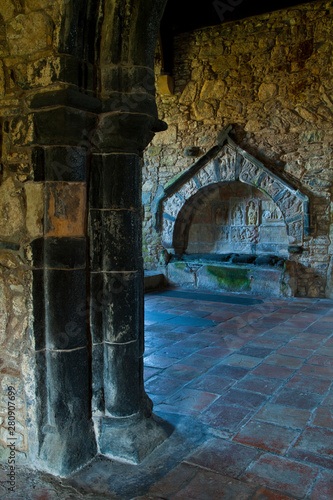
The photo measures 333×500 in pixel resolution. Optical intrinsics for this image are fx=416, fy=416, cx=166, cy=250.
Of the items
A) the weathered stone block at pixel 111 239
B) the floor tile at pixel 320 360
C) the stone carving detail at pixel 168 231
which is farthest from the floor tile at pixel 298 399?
the stone carving detail at pixel 168 231

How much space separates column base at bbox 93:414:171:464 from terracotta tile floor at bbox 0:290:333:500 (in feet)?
0.15

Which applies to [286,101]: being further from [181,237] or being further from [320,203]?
[181,237]

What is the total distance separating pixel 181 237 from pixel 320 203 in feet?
8.10

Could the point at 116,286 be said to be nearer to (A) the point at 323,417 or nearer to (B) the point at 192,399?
(B) the point at 192,399

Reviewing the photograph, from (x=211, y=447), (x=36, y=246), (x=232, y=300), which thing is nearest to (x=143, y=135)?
(x=36, y=246)

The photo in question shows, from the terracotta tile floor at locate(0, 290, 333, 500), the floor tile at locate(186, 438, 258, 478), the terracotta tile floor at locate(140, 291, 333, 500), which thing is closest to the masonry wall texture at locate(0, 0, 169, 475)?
the terracotta tile floor at locate(0, 290, 333, 500)

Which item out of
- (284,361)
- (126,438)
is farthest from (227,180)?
(126,438)

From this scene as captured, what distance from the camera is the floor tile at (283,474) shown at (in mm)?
1811

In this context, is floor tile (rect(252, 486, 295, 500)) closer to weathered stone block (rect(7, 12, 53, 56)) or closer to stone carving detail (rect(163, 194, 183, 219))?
weathered stone block (rect(7, 12, 53, 56))

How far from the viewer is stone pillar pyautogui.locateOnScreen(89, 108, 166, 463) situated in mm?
2072

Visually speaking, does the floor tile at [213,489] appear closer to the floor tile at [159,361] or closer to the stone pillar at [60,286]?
the stone pillar at [60,286]

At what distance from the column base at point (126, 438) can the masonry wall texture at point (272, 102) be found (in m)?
4.61

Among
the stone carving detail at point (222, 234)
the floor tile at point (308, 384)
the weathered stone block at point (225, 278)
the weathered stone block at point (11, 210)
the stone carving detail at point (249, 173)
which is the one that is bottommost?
the floor tile at point (308, 384)

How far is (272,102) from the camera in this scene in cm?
641
